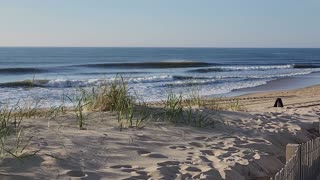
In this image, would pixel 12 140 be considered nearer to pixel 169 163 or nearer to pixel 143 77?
pixel 169 163

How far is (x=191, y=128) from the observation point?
Answer: 7195mm

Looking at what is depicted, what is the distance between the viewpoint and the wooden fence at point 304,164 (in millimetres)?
4406

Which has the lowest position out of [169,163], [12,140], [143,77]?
[143,77]

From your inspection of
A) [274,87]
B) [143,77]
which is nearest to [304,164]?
[274,87]

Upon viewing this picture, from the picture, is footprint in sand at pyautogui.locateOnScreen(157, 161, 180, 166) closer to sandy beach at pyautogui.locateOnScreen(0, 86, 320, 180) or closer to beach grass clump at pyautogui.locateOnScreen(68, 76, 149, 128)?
sandy beach at pyautogui.locateOnScreen(0, 86, 320, 180)

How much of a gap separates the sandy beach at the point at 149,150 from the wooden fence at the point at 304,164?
46 centimetres

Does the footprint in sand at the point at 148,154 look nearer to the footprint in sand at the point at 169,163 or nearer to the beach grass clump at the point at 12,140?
the footprint in sand at the point at 169,163

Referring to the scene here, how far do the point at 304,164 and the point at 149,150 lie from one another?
5.70 ft

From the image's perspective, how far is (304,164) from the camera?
5.18 metres

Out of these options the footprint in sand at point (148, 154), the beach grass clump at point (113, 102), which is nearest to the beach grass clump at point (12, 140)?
the footprint in sand at point (148, 154)

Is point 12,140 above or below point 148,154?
above

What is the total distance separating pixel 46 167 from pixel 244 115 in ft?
17.0

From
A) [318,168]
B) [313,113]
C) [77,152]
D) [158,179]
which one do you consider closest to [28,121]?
[77,152]

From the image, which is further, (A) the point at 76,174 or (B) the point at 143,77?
(B) the point at 143,77
